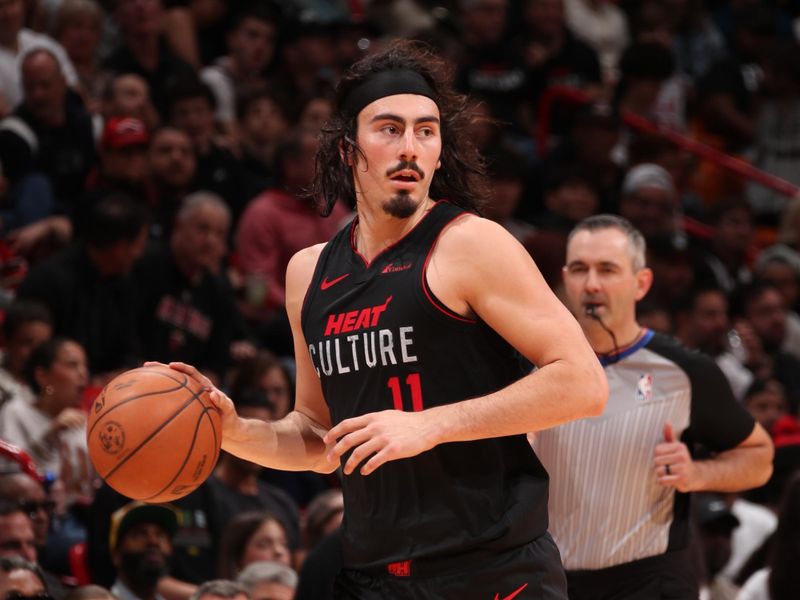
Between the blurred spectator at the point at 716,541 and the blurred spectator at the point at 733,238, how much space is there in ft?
14.8

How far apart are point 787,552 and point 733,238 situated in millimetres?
6384

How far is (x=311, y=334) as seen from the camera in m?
3.93

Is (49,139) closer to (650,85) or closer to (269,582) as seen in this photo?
(269,582)

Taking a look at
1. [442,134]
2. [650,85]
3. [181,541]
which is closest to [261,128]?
[650,85]

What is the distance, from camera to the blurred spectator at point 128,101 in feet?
32.3

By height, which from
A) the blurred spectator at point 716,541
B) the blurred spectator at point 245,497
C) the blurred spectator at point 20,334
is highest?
the blurred spectator at point 20,334

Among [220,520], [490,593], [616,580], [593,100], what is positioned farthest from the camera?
[593,100]

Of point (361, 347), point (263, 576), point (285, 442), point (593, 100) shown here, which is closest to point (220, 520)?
point (263, 576)

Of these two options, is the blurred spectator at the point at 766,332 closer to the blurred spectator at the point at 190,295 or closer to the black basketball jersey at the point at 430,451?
the blurred spectator at the point at 190,295

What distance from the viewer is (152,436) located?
12.2 feet

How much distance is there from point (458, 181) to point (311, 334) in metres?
0.64

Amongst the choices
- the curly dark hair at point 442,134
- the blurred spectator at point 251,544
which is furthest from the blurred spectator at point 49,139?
the curly dark hair at point 442,134

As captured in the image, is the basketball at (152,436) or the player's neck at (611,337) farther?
the player's neck at (611,337)

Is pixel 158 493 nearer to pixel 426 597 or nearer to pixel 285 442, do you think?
pixel 285 442
